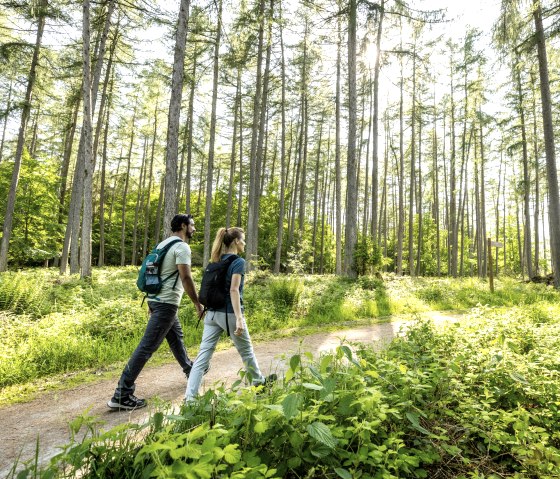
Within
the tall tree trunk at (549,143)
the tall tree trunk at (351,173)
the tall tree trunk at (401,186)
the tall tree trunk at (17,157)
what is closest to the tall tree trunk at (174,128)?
the tall tree trunk at (351,173)

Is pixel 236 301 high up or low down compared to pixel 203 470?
up

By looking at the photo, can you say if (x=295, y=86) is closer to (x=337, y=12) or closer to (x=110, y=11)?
(x=337, y=12)

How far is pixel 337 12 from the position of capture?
1289cm

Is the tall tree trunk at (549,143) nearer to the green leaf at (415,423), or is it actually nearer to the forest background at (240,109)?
the forest background at (240,109)

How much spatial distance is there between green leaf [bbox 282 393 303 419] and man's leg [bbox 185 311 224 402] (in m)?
1.91

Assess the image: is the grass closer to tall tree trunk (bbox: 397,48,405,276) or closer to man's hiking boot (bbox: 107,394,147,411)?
man's hiking boot (bbox: 107,394,147,411)

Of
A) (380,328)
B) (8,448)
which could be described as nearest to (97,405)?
(8,448)

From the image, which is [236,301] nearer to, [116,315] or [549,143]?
[116,315]

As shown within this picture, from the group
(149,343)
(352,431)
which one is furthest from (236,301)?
(352,431)

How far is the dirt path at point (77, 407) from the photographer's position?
2898 millimetres

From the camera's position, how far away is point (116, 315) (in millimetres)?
6793

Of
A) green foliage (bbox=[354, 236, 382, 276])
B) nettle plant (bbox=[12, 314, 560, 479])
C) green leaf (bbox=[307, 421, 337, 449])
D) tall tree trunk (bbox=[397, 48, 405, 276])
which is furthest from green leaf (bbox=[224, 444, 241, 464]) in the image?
tall tree trunk (bbox=[397, 48, 405, 276])

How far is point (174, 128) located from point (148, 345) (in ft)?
21.5

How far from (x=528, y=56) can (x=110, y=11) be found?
17762 mm
